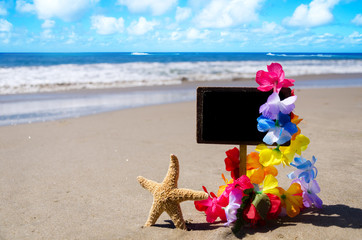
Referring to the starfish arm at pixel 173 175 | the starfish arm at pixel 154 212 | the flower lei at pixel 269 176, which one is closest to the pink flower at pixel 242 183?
the flower lei at pixel 269 176

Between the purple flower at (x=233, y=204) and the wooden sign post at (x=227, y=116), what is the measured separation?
1.21ft

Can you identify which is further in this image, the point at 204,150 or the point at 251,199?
the point at 204,150

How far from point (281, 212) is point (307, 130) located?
3.91m

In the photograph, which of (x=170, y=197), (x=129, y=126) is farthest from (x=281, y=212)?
(x=129, y=126)

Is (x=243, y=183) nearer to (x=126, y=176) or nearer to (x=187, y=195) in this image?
(x=187, y=195)

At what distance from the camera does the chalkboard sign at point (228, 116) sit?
2.60m

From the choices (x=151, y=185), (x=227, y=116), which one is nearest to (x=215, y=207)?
(x=151, y=185)

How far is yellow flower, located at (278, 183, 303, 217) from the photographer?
108 inches

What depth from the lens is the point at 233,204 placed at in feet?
8.54

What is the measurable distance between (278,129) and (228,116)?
1.24ft

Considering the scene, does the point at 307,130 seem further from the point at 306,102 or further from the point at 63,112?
the point at 63,112

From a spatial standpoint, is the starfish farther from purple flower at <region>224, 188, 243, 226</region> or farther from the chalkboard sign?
the chalkboard sign

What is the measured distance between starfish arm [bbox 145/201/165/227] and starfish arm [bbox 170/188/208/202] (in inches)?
5.2

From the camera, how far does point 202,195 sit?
8.68 feet
